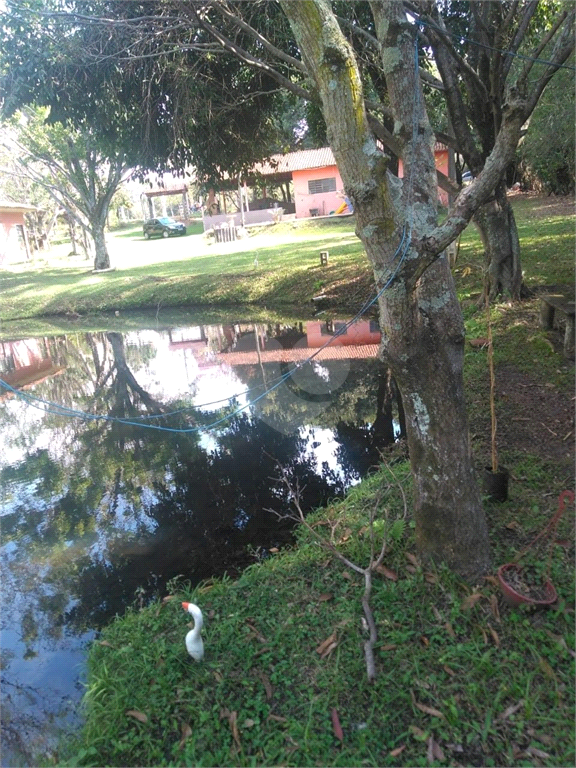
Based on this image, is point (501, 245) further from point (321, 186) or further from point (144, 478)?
point (321, 186)

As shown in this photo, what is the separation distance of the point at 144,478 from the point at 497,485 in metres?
4.19

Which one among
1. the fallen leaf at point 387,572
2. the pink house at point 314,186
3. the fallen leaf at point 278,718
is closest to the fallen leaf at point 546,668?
the fallen leaf at point 387,572

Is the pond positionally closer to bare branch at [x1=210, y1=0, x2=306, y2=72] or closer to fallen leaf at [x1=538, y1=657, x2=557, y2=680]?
fallen leaf at [x1=538, y1=657, x2=557, y2=680]

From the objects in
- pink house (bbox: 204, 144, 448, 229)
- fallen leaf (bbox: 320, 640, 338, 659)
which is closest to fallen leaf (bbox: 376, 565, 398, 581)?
fallen leaf (bbox: 320, 640, 338, 659)

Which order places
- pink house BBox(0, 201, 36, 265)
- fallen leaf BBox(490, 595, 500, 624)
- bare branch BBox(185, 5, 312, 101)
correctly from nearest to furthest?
→ fallen leaf BBox(490, 595, 500, 624), bare branch BBox(185, 5, 312, 101), pink house BBox(0, 201, 36, 265)

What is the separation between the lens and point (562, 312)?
7.91 meters

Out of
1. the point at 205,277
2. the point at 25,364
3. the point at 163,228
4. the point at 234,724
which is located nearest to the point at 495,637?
the point at 234,724

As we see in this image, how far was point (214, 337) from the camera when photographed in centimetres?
1441

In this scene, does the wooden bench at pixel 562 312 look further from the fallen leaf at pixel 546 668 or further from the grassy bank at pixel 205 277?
the grassy bank at pixel 205 277

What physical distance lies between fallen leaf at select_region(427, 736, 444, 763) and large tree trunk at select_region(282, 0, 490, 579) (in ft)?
3.63

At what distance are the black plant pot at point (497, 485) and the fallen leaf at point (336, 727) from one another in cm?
208

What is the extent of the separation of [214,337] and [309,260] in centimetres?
522

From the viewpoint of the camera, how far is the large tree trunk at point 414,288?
11.5ft

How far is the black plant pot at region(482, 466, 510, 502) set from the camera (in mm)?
4453
